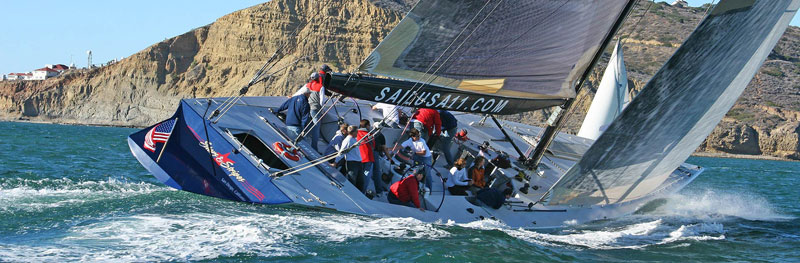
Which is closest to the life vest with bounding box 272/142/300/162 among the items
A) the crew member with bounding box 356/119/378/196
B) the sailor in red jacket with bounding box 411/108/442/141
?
the crew member with bounding box 356/119/378/196

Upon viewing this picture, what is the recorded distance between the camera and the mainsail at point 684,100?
10164 millimetres

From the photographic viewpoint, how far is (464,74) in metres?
10.7

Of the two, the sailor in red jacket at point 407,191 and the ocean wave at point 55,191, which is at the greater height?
the sailor in red jacket at point 407,191

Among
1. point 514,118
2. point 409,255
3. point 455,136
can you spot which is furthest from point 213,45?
point 409,255

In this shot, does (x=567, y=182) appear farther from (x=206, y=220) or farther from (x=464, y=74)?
(x=206, y=220)

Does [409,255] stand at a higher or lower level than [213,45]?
lower

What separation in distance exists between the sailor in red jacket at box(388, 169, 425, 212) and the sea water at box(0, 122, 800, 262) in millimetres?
547

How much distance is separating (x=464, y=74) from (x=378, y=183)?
5.92 feet

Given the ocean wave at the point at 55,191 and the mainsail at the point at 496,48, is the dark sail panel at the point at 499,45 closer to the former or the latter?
the mainsail at the point at 496,48

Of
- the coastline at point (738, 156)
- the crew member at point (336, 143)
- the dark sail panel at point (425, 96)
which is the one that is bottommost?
the crew member at point (336, 143)

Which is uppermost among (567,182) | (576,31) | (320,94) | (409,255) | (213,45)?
(213,45)

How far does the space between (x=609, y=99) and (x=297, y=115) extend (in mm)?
9134

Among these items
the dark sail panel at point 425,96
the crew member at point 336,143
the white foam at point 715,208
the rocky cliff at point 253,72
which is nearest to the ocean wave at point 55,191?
the crew member at point 336,143

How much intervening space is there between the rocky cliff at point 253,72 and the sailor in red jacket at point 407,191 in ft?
152
